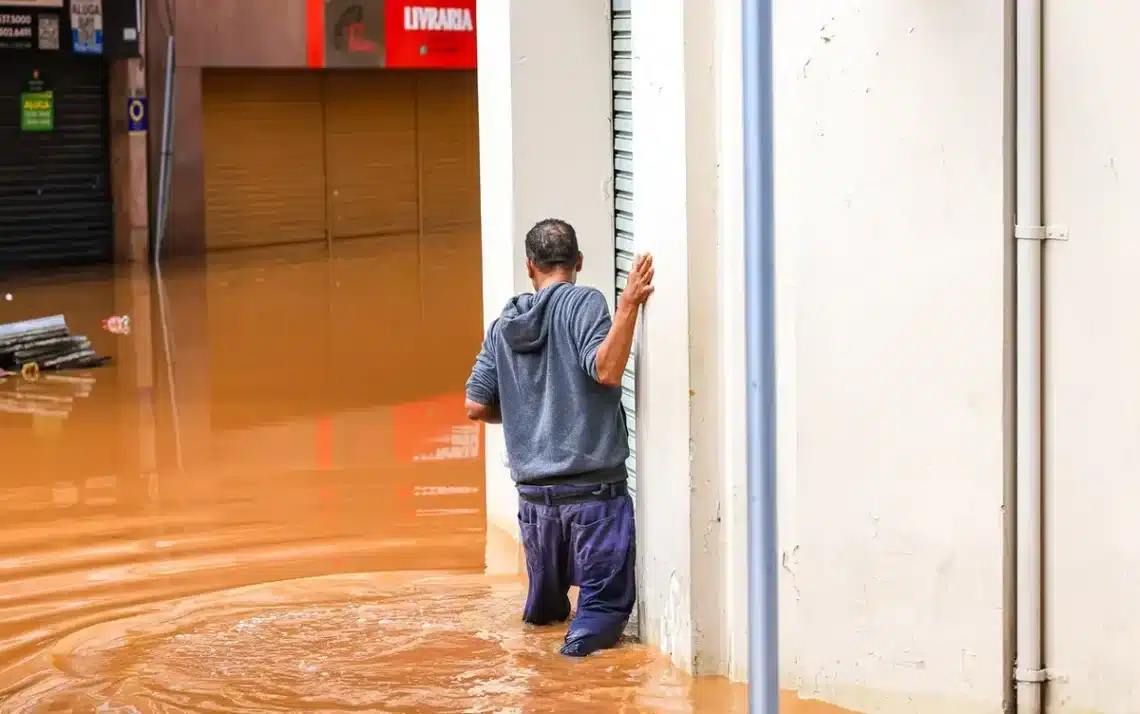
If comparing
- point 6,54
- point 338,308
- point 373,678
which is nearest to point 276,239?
point 6,54

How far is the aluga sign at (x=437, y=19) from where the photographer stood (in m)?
25.7

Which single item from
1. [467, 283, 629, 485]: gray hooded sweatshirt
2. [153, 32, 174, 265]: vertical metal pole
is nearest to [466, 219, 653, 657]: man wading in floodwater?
[467, 283, 629, 485]: gray hooded sweatshirt

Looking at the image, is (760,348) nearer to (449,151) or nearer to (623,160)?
(623,160)

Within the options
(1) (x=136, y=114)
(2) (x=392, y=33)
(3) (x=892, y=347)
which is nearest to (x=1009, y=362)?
(3) (x=892, y=347)

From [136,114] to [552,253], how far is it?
17.5m

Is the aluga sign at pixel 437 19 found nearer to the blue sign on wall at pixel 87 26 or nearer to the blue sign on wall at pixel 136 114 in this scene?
the blue sign on wall at pixel 136 114

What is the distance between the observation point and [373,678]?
6.27 metres

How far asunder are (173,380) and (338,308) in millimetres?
4515

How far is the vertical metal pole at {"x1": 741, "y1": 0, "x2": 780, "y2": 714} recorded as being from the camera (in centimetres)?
331

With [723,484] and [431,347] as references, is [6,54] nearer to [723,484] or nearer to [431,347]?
[431,347]

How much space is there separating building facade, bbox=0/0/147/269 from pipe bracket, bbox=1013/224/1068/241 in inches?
721

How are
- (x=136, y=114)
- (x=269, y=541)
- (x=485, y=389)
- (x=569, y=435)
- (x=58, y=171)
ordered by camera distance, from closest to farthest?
(x=569, y=435) → (x=485, y=389) → (x=269, y=541) → (x=58, y=171) → (x=136, y=114)

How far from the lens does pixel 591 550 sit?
253 inches

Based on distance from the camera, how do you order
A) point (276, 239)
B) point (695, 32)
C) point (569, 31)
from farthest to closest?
point (276, 239) < point (569, 31) < point (695, 32)
